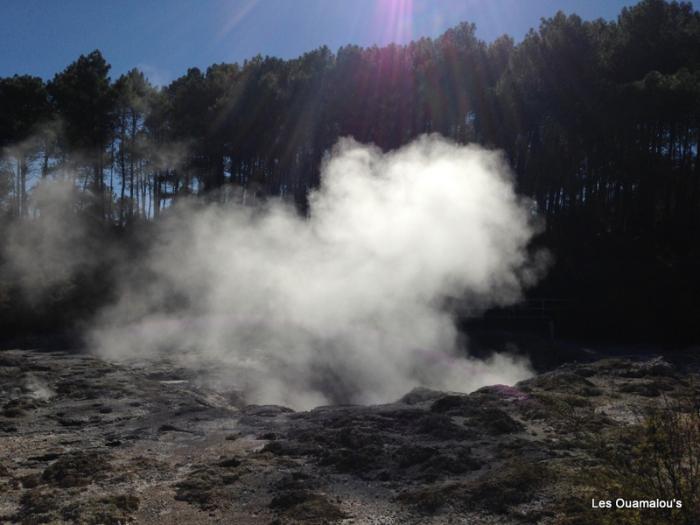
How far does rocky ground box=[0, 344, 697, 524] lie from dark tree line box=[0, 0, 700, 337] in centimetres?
1707

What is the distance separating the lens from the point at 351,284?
23.3m

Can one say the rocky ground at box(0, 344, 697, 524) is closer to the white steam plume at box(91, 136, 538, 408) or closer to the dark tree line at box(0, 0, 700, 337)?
the white steam plume at box(91, 136, 538, 408)

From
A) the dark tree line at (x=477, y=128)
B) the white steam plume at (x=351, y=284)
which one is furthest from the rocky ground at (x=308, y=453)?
the dark tree line at (x=477, y=128)

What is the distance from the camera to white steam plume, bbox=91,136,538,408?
62.2ft

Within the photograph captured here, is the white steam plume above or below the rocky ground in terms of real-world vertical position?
above

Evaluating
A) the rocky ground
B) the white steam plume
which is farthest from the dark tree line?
the rocky ground

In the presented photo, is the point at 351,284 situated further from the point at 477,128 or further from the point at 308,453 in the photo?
the point at 477,128

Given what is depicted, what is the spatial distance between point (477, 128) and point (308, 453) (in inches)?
1135

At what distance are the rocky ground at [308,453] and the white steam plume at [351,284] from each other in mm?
4066

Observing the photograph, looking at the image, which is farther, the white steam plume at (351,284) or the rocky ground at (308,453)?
the white steam plume at (351,284)

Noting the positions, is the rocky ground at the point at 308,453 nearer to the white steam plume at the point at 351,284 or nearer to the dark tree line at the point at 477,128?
the white steam plume at the point at 351,284

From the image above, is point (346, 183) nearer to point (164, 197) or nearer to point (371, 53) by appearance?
point (371, 53)

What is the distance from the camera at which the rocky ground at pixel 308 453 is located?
7.54 metres

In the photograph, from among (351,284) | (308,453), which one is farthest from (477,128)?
(308,453)
